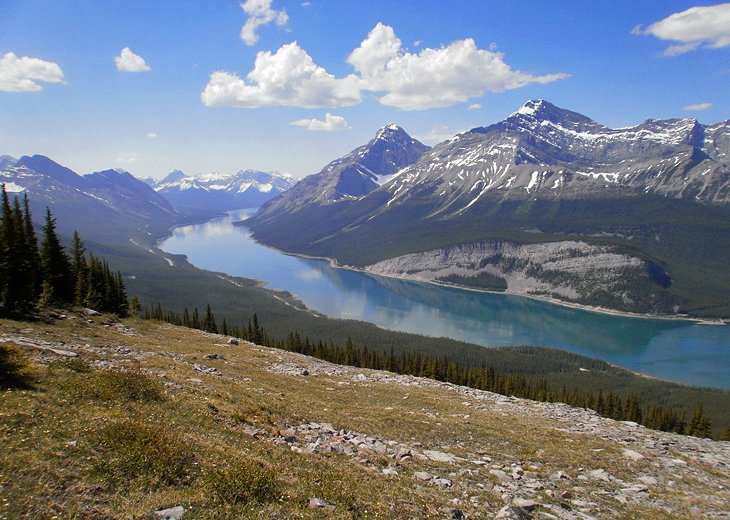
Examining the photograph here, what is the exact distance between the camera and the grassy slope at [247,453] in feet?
39.3

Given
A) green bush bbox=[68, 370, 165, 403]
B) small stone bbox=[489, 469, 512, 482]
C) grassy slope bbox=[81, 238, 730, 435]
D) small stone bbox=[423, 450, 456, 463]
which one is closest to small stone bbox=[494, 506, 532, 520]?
small stone bbox=[489, 469, 512, 482]

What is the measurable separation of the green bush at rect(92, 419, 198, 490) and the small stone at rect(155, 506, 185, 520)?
146cm

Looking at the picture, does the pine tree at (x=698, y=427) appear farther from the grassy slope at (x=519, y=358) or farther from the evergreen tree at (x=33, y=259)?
the evergreen tree at (x=33, y=259)

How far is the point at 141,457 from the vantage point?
43.3 ft

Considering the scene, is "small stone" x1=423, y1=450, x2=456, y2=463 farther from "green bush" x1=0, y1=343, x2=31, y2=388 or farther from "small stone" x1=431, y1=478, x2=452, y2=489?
"green bush" x1=0, y1=343, x2=31, y2=388

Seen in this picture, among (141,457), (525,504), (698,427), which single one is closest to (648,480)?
(525,504)

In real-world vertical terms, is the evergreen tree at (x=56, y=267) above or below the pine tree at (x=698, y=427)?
above

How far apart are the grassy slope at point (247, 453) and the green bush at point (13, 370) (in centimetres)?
51

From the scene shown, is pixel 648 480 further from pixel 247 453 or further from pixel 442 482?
pixel 247 453

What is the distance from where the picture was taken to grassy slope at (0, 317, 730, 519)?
472 inches

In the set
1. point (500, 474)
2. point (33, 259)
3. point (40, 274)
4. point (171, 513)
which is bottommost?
point (500, 474)

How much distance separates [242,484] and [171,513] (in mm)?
2417

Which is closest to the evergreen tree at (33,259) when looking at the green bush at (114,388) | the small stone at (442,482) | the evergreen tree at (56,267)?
the evergreen tree at (56,267)

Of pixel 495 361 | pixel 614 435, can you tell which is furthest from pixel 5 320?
pixel 495 361
